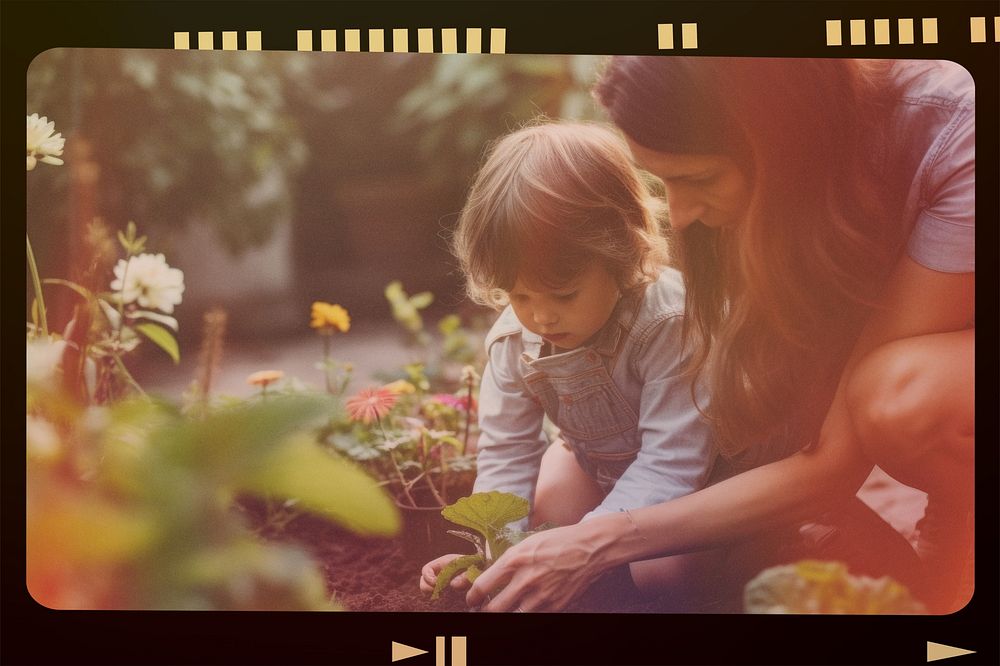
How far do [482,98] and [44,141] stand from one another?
3.40 ft

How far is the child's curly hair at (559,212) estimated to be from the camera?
75.2 inches

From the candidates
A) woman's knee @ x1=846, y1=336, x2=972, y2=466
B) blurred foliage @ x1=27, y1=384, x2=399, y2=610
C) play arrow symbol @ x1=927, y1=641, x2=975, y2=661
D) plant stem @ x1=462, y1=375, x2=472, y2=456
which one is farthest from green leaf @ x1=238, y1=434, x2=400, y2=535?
play arrow symbol @ x1=927, y1=641, x2=975, y2=661

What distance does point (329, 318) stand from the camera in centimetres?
199

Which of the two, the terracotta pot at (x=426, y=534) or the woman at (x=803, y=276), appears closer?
the woman at (x=803, y=276)

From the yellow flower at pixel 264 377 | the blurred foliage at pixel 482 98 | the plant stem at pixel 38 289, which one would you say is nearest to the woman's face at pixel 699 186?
the blurred foliage at pixel 482 98

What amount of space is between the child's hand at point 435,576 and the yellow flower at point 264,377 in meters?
0.58

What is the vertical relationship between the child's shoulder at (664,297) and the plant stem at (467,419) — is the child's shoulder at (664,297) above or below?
above

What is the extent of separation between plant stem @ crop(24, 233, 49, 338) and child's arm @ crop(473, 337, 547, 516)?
3.45 ft

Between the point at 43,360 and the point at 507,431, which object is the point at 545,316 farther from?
the point at 43,360

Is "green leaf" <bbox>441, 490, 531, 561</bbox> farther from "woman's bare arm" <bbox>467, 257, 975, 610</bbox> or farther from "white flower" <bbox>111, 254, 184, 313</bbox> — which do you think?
"white flower" <bbox>111, 254, 184, 313</bbox>

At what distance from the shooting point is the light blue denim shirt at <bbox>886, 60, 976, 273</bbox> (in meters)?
1.92

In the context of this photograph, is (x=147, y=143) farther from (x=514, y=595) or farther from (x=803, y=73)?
(x=803, y=73)

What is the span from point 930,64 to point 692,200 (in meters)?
0.65

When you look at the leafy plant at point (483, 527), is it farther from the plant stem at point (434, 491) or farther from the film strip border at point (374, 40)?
the film strip border at point (374, 40)
